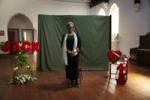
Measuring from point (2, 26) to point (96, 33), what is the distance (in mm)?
7823

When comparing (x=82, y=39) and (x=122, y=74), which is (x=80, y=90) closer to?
(x=122, y=74)

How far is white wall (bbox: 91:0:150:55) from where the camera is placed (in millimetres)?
8578

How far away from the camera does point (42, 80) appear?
206 inches

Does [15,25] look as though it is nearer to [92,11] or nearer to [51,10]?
[51,10]

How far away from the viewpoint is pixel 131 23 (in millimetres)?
9602

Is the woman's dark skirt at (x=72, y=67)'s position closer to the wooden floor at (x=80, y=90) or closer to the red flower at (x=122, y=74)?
the wooden floor at (x=80, y=90)

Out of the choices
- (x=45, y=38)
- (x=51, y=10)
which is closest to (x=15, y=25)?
(x=51, y=10)

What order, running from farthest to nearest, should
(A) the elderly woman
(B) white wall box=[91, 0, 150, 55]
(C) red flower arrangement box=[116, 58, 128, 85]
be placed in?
(B) white wall box=[91, 0, 150, 55] → (C) red flower arrangement box=[116, 58, 128, 85] → (A) the elderly woman

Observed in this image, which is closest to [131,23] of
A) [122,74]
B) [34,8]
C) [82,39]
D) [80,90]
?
[82,39]

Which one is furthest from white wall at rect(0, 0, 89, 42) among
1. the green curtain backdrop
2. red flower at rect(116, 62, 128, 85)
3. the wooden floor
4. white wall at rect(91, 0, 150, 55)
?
red flower at rect(116, 62, 128, 85)

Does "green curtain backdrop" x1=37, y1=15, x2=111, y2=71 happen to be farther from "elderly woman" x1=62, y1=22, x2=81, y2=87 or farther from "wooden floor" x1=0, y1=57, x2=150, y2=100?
"elderly woman" x1=62, y1=22, x2=81, y2=87

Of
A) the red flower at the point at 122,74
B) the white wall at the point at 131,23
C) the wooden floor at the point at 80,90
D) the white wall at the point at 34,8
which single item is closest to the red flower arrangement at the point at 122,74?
the red flower at the point at 122,74

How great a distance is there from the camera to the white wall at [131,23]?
858cm

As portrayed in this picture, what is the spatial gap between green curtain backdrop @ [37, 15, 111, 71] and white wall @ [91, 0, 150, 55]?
2986 millimetres
